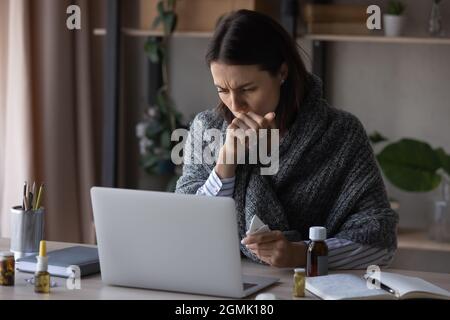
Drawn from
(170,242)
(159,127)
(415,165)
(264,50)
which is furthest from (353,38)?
(170,242)

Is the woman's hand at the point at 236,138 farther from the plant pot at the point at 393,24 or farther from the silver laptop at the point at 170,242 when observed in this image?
the plant pot at the point at 393,24

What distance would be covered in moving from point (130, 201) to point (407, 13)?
2.10 metres

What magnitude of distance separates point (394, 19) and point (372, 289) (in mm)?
1818

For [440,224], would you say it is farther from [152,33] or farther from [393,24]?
[152,33]

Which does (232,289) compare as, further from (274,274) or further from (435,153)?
(435,153)

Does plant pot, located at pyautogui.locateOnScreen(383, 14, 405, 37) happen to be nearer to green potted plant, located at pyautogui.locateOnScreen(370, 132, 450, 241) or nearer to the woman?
green potted plant, located at pyautogui.locateOnScreen(370, 132, 450, 241)

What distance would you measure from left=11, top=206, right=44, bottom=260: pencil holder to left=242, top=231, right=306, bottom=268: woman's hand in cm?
51

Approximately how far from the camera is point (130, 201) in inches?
67.5

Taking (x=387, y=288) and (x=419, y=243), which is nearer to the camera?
(x=387, y=288)

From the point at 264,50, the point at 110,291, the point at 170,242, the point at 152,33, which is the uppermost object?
the point at 152,33

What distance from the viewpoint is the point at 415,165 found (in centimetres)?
325

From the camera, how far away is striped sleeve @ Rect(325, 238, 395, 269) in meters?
1.96
